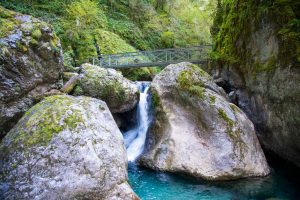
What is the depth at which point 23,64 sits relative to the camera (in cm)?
755

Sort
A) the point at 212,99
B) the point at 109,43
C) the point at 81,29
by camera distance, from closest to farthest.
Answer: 1. the point at 212,99
2. the point at 81,29
3. the point at 109,43

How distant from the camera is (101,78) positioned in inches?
387

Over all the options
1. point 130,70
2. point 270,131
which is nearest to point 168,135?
point 270,131

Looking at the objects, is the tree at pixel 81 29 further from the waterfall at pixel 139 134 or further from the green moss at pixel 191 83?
the green moss at pixel 191 83

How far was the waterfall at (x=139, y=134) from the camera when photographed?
9.59 m

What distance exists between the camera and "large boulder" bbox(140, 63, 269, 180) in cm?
788

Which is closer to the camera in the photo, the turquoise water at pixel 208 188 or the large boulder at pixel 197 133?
the turquoise water at pixel 208 188

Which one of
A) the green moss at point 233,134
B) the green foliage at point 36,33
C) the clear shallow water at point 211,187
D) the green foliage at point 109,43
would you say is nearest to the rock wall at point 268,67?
the clear shallow water at point 211,187

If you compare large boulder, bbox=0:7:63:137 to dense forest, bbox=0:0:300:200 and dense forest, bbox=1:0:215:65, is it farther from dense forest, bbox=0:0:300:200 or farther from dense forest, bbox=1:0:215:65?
dense forest, bbox=1:0:215:65

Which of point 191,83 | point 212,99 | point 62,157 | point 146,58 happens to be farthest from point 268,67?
point 146,58

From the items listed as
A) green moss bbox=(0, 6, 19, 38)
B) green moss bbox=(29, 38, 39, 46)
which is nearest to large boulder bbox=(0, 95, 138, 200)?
green moss bbox=(29, 38, 39, 46)

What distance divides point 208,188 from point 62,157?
3813 mm

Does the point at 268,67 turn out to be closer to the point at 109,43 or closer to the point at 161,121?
the point at 161,121

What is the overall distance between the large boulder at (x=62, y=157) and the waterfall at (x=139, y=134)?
10.6 ft
